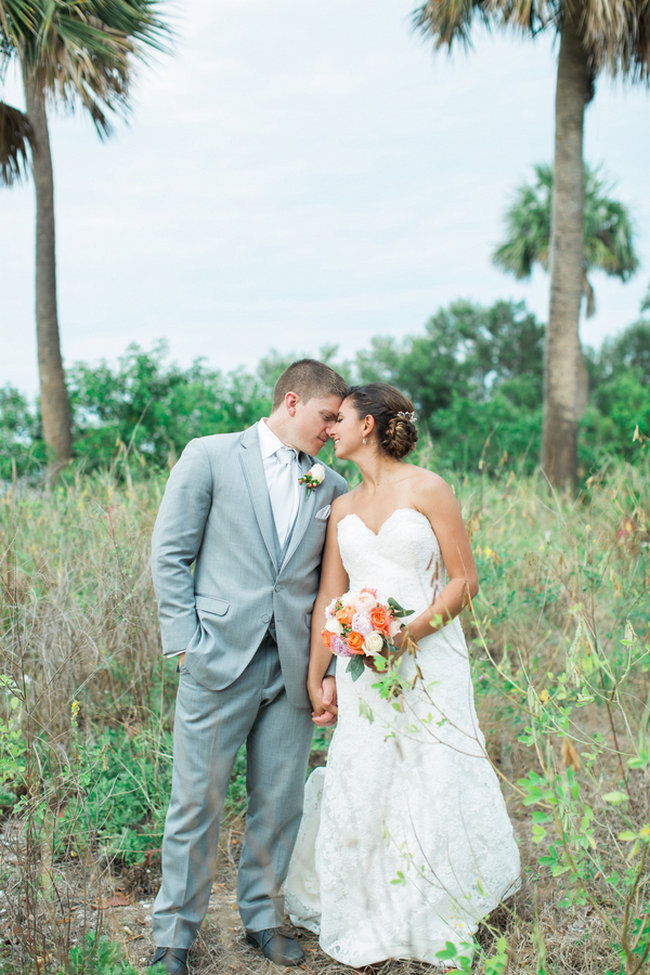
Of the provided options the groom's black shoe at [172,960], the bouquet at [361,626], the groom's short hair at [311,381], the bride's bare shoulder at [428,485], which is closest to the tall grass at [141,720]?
the groom's black shoe at [172,960]

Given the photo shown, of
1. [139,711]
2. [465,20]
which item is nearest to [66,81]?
[465,20]

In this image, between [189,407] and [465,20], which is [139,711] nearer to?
[189,407]

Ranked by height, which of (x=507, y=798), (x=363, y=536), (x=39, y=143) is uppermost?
(x=39, y=143)

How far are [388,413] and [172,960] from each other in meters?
2.27

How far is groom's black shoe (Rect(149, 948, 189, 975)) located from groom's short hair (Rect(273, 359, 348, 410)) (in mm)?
2203

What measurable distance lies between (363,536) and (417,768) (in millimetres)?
951

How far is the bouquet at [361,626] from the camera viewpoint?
304 cm

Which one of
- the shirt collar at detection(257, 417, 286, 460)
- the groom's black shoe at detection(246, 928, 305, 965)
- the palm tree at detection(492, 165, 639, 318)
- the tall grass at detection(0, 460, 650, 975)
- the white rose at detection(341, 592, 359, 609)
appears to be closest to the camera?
the tall grass at detection(0, 460, 650, 975)

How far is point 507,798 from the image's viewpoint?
4668mm

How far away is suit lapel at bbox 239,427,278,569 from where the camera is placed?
11.0 ft

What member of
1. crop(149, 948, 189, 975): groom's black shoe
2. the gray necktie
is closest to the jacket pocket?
the gray necktie

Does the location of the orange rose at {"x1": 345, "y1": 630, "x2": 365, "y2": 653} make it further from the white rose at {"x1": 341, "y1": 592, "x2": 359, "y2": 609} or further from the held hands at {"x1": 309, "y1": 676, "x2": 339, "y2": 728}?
the held hands at {"x1": 309, "y1": 676, "x2": 339, "y2": 728}

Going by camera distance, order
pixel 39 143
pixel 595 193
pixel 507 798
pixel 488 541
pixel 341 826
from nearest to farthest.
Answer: pixel 341 826
pixel 507 798
pixel 488 541
pixel 39 143
pixel 595 193

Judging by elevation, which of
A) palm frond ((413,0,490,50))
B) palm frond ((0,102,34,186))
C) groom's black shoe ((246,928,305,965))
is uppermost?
palm frond ((413,0,490,50))
